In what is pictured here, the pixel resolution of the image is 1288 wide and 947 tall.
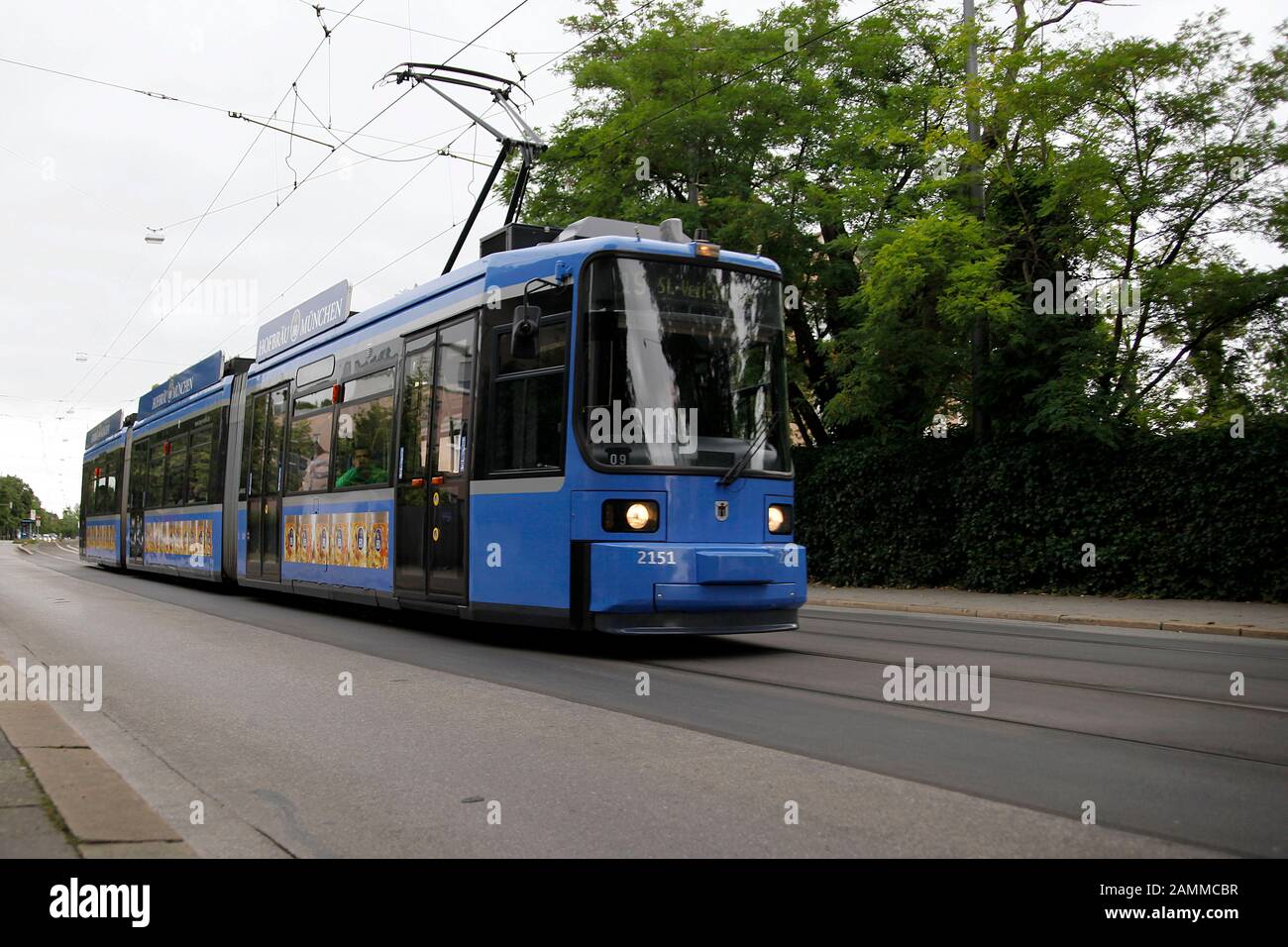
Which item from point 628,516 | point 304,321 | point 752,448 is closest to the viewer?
point 628,516

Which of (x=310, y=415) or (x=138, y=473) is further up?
(x=310, y=415)

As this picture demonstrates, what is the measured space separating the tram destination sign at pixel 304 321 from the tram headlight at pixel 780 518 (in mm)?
6952

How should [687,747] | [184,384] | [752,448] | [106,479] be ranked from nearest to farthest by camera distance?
[687,747] → [752,448] → [184,384] → [106,479]

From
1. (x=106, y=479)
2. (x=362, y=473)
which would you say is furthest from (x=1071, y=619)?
(x=106, y=479)

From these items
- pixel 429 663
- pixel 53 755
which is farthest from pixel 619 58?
pixel 53 755

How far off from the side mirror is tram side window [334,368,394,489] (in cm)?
294

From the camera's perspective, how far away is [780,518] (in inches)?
374

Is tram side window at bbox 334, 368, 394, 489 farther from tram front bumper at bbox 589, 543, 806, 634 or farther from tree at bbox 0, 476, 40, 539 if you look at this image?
tree at bbox 0, 476, 40, 539

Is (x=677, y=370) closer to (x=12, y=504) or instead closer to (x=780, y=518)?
(x=780, y=518)

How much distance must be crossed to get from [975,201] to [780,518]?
10646 mm

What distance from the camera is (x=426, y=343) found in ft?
36.4

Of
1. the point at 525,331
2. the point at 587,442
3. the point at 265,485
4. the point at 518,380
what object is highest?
the point at 525,331

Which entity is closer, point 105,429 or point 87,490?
point 105,429

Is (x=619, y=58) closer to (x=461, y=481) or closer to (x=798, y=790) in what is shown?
(x=461, y=481)
